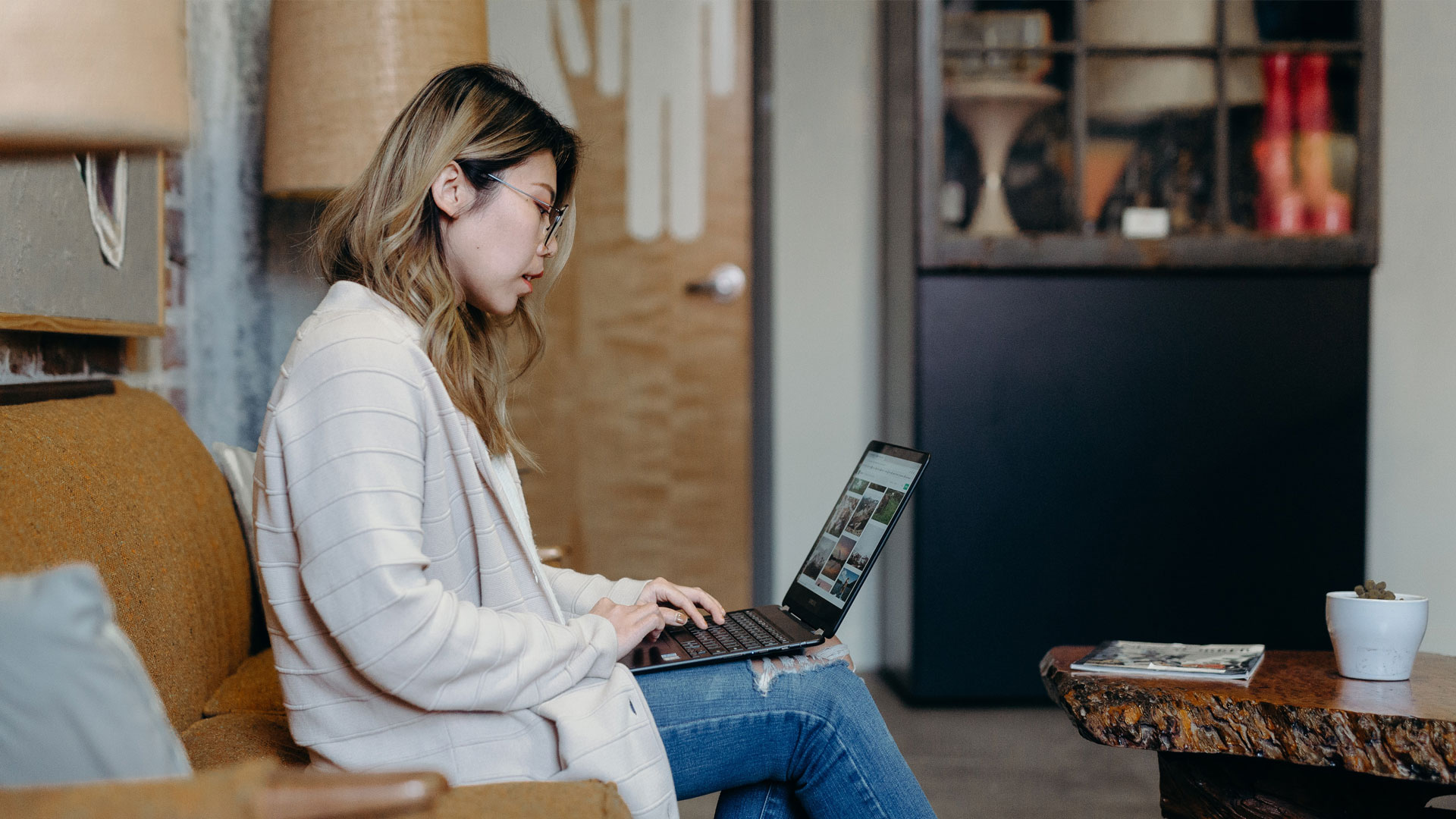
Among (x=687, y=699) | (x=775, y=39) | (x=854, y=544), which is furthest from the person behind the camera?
(x=775, y=39)

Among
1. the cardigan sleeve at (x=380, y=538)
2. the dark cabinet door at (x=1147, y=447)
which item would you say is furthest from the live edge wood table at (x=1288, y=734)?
the dark cabinet door at (x=1147, y=447)

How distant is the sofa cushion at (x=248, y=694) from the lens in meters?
1.30

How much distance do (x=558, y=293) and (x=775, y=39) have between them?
877mm

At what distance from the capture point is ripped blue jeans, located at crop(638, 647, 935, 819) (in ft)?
3.63

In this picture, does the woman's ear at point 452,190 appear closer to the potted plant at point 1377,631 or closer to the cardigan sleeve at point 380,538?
the cardigan sleeve at point 380,538

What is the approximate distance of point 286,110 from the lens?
6.31ft

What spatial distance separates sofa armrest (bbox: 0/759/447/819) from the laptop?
1.81 feet

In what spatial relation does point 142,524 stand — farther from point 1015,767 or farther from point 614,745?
point 1015,767

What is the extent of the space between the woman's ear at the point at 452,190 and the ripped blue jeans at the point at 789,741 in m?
0.53

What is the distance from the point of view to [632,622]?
45.0 inches

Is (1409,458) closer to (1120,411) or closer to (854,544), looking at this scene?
(1120,411)

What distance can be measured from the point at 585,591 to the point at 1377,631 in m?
0.90

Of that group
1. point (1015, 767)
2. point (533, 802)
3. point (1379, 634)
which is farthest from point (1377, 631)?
point (1015, 767)

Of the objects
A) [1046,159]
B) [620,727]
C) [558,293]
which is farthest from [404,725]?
[1046,159]
